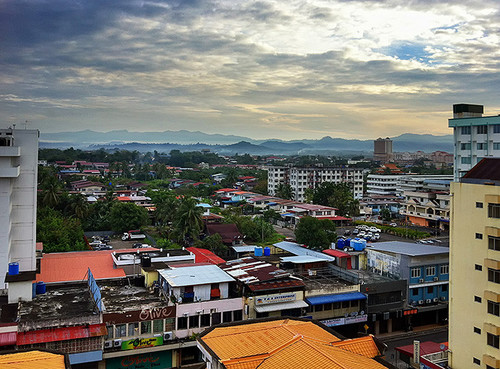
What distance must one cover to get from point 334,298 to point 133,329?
1248 centimetres

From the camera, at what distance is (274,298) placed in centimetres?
2678

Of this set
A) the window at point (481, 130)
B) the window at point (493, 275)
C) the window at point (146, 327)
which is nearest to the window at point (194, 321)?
the window at point (146, 327)

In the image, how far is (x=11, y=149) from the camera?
29.2 m

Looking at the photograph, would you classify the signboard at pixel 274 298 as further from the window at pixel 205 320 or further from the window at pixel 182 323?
the window at pixel 182 323

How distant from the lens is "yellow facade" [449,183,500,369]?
2014cm

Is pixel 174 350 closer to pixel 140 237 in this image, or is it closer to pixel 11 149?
pixel 11 149

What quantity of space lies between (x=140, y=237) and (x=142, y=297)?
30.3 m

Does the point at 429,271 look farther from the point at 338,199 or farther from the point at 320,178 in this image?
Result: the point at 320,178

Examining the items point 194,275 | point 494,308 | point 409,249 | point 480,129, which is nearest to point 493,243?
point 494,308

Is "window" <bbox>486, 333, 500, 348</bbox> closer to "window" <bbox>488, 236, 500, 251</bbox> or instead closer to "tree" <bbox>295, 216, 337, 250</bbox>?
"window" <bbox>488, 236, 500, 251</bbox>

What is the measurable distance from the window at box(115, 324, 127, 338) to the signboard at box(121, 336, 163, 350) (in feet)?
1.36

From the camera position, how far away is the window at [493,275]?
65.3 ft

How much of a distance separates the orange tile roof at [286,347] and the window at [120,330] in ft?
23.2

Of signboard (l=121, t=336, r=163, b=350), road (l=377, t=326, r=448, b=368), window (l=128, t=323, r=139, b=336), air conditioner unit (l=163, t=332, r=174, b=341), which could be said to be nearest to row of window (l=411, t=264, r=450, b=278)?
road (l=377, t=326, r=448, b=368)
